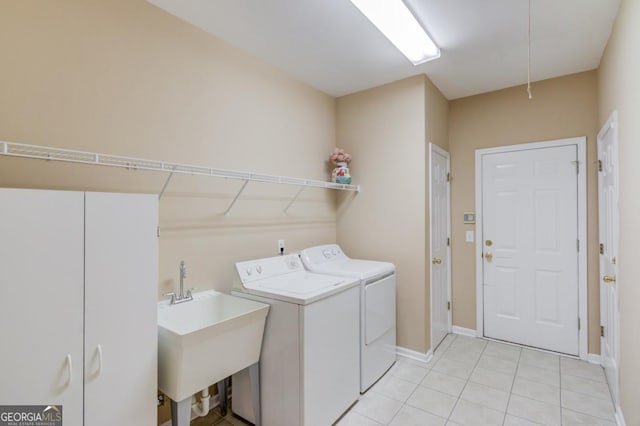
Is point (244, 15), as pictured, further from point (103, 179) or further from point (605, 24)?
point (605, 24)

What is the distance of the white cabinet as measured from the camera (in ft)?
3.61

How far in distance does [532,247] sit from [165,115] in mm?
3463

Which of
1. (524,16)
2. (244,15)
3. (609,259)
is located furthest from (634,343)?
(244,15)

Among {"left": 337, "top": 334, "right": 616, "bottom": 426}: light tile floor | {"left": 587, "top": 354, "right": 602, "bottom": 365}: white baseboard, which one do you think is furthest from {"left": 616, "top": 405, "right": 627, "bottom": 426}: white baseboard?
{"left": 587, "top": 354, "right": 602, "bottom": 365}: white baseboard

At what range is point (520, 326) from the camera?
3.18 m

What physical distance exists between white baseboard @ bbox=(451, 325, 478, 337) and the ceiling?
262 cm

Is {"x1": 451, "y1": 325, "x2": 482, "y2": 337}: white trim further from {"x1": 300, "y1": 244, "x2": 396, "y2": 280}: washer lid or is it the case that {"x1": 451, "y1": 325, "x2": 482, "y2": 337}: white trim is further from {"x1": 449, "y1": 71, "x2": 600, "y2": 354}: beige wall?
{"x1": 300, "y1": 244, "x2": 396, "y2": 280}: washer lid

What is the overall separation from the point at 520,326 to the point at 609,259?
1161 mm

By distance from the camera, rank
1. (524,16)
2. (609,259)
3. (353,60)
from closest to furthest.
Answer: (524,16)
(609,259)
(353,60)

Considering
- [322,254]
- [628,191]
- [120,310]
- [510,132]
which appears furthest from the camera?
[510,132]

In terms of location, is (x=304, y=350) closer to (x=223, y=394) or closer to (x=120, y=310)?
(x=223, y=394)

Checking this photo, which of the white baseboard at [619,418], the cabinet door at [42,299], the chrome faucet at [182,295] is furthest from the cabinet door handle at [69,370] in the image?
the white baseboard at [619,418]

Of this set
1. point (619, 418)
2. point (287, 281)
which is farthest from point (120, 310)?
point (619, 418)

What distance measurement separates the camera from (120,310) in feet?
4.49
